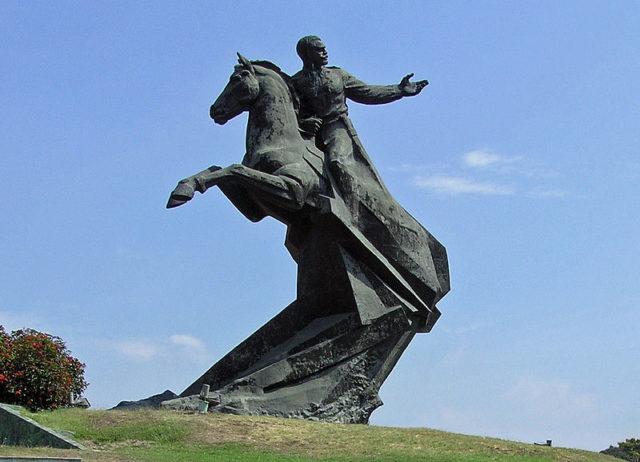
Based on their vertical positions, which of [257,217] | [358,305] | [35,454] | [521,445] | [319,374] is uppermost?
[257,217]

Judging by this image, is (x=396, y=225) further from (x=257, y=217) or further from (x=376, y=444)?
(x=376, y=444)

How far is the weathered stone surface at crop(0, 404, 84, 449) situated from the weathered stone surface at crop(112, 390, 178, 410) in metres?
2.53

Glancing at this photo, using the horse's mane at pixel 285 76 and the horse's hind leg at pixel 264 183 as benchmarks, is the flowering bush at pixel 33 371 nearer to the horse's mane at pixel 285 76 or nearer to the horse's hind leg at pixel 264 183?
the horse's hind leg at pixel 264 183

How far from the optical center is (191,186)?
1527 cm

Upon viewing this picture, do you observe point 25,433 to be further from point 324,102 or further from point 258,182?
point 324,102

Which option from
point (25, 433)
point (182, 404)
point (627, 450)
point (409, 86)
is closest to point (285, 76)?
point (409, 86)

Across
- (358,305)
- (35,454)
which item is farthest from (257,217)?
(35,454)

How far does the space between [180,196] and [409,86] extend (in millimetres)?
5650

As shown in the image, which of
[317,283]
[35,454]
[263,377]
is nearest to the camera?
[35,454]

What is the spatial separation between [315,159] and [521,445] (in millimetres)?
5789

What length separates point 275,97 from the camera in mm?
16844

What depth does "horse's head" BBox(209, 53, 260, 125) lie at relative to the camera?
16.8m

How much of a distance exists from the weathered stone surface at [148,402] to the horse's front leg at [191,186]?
324 cm

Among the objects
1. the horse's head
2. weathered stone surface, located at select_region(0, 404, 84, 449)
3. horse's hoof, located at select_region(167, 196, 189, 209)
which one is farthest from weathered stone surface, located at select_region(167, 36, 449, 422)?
weathered stone surface, located at select_region(0, 404, 84, 449)
